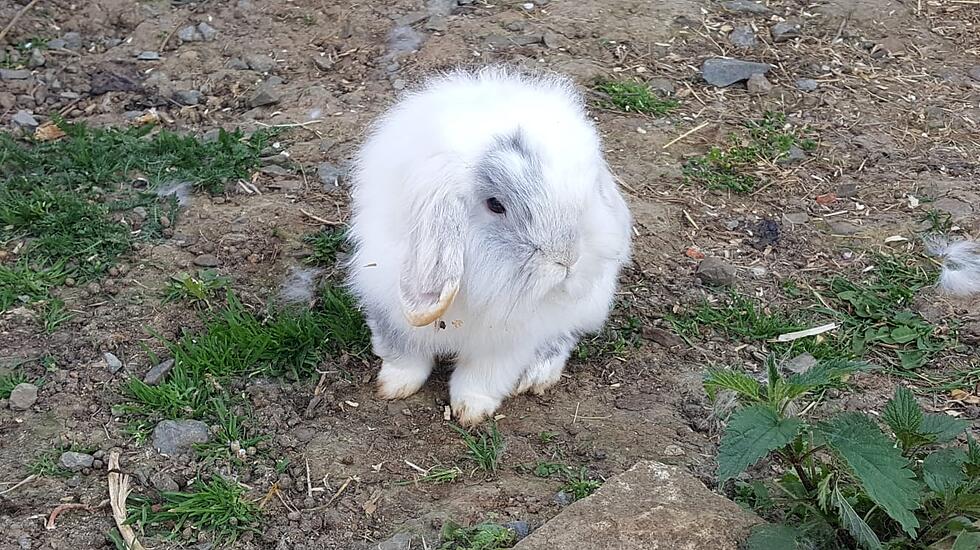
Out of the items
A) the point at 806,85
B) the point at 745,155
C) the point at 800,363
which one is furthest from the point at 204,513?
the point at 806,85

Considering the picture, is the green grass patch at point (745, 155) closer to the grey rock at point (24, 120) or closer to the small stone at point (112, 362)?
→ the small stone at point (112, 362)

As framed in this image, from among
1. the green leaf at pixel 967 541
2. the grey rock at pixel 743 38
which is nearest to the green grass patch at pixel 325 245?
the green leaf at pixel 967 541

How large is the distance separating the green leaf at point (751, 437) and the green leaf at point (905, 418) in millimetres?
396

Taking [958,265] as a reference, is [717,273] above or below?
below

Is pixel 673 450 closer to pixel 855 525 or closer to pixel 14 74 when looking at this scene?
pixel 855 525

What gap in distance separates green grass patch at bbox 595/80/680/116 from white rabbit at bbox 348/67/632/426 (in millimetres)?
1837

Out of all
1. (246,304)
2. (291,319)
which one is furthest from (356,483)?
(246,304)

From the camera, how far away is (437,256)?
282cm

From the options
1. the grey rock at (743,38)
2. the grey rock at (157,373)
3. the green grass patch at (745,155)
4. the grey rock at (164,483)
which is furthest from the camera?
the grey rock at (743,38)

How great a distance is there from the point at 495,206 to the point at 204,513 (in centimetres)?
130

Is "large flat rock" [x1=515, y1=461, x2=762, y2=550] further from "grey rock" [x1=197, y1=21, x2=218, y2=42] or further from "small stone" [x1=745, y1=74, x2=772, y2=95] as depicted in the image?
"grey rock" [x1=197, y1=21, x2=218, y2=42]

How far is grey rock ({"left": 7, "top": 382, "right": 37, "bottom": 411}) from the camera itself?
3436 millimetres

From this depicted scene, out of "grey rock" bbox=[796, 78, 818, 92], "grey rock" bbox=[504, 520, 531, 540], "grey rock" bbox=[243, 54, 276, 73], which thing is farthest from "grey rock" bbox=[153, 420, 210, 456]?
"grey rock" bbox=[796, 78, 818, 92]

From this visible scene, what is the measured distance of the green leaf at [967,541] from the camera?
2350 millimetres
